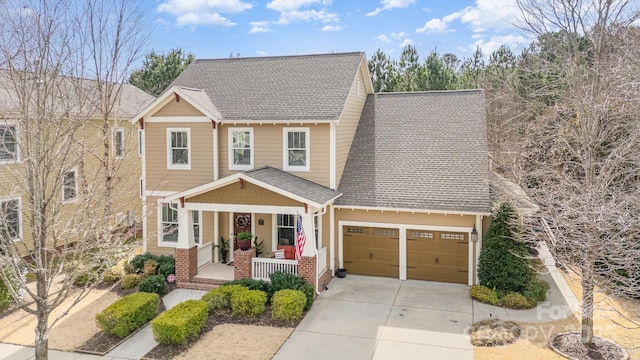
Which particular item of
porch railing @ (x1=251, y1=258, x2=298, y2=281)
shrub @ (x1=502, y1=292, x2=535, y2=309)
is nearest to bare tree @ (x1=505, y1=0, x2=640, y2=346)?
shrub @ (x1=502, y1=292, x2=535, y2=309)

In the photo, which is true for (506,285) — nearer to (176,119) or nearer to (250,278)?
(250,278)

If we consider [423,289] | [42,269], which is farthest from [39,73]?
[423,289]

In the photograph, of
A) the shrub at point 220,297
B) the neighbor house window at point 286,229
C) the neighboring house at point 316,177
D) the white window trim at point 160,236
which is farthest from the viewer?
the white window trim at point 160,236

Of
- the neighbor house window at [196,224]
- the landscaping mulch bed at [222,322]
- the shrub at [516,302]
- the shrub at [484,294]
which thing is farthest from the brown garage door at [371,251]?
the neighbor house window at [196,224]

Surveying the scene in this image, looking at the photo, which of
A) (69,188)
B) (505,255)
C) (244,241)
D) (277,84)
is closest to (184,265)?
(244,241)

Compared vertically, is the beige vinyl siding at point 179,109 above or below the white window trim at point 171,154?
above

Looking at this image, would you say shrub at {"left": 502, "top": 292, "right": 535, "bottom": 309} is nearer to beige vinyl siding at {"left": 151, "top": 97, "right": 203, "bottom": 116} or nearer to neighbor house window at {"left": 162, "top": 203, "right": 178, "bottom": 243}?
neighbor house window at {"left": 162, "top": 203, "right": 178, "bottom": 243}

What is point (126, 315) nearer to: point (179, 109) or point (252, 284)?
point (252, 284)

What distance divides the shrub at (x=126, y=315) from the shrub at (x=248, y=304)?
2356 millimetres

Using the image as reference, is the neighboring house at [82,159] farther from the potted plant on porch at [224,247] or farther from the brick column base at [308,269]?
the brick column base at [308,269]

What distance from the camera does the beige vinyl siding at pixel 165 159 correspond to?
17.5 metres

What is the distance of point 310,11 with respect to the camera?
25.1 metres

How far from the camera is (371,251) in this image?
1688 cm

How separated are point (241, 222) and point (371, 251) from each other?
5.03 m
